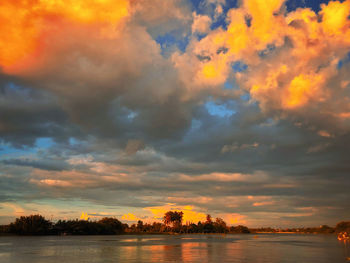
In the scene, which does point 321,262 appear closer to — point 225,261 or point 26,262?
point 225,261

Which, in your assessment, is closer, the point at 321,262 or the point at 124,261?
the point at 124,261

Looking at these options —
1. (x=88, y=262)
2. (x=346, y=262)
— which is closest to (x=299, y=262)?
(x=346, y=262)

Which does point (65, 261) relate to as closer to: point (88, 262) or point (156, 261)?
point (88, 262)

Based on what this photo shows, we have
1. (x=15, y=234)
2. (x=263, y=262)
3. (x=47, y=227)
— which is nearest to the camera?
(x=263, y=262)

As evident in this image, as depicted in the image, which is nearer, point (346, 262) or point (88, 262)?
point (88, 262)

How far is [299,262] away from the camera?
48188 mm

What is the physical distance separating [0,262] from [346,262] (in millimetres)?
52227

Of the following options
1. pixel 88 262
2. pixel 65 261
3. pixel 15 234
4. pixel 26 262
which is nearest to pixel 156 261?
pixel 88 262

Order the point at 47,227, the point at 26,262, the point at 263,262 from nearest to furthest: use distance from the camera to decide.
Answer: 1. the point at 26,262
2. the point at 263,262
3. the point at 47,227

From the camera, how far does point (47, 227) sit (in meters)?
Answer: 195

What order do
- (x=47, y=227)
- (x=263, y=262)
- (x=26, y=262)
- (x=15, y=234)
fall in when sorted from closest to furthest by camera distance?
(x=26, y=262), (x=263, y=262), (x=15, y=234), (x=47, y=227)

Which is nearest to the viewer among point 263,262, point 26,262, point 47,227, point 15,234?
point 26,262

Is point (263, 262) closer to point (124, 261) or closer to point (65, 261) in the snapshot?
point (124, 261)

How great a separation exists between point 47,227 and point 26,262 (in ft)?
554
